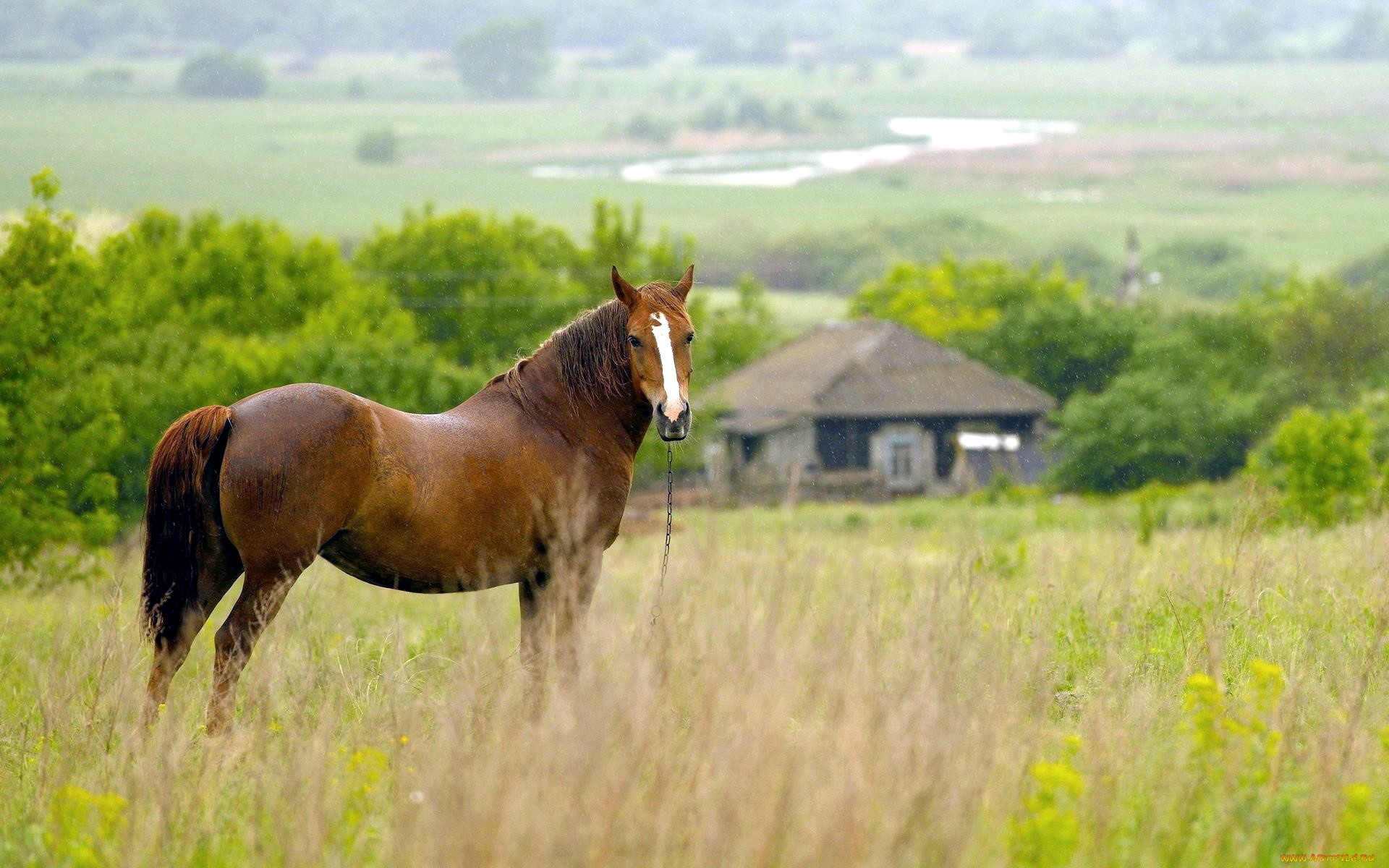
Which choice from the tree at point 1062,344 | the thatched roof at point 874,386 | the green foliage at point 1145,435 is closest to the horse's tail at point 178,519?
the green foliage at point 1145,435

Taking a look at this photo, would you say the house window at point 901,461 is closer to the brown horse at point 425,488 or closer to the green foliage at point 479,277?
the green foliage at point 479,277

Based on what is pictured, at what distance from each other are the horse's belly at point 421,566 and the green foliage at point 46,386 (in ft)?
24.9

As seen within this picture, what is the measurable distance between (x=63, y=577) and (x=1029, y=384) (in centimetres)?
4679

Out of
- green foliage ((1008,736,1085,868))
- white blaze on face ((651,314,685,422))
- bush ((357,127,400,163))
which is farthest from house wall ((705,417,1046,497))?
bush ((357,127,400,163))

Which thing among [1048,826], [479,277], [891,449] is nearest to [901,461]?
[891,449]

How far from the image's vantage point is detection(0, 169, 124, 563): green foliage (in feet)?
42.4

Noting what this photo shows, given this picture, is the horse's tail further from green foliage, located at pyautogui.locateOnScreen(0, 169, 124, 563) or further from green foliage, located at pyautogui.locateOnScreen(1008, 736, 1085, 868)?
green foliage, located at pyautogui.locateOnScreen(0, 169, 124, 563)

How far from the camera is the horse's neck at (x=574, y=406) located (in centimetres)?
683

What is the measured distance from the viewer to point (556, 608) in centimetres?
643

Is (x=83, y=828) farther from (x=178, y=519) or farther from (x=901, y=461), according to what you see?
(x=901, y=461)

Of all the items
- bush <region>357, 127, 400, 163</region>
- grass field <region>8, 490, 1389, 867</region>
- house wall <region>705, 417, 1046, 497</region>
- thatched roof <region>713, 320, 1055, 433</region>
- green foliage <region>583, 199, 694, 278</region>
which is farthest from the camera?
bush <region>357, 127, 400, 163</region>

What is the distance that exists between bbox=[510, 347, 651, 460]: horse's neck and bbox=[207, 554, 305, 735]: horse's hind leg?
1.33 m

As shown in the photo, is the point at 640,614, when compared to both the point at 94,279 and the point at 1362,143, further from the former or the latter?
the point at 1362,143

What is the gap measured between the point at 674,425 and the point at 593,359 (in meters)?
0.80
